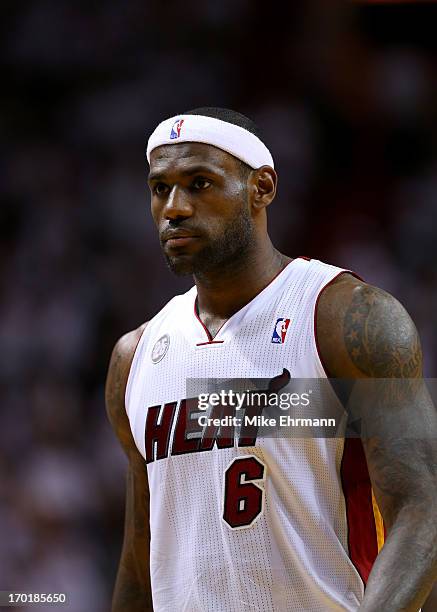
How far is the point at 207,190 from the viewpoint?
12.2 ft

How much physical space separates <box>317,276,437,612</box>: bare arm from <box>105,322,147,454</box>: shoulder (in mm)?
928

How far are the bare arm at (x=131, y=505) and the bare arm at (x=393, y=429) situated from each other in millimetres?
961

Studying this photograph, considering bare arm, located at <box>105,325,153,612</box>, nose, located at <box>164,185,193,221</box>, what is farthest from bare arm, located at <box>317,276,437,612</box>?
bare arm, located at <box>105,325,153,612</box>

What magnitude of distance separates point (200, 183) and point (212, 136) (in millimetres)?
197

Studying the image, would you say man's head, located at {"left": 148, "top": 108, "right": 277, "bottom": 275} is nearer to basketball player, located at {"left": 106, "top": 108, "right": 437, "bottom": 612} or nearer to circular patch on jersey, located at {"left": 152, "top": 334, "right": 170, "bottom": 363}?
basketball player, located at {"left": 106, "top": 108, "right": 437, "bottom": 612}

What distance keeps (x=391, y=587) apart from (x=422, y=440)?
0.45 meters

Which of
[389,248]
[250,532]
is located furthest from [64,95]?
[250,532]

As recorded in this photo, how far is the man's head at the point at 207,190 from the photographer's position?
3691 millimetres

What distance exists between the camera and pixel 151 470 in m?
3.76

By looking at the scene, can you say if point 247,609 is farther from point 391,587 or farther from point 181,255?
point 181,255

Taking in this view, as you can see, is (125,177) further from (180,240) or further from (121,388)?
(180,240)

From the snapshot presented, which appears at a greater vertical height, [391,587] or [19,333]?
[19,333]

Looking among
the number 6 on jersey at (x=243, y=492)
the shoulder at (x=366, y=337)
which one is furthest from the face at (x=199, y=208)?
the number 6 on jersey at (x=243, y=492)

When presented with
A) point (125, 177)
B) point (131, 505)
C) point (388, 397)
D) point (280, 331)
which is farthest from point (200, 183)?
point (125, 177)
